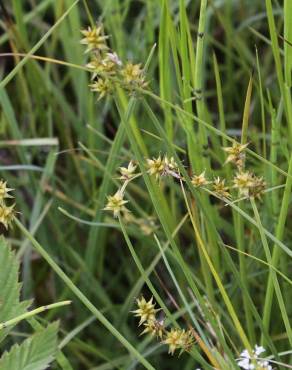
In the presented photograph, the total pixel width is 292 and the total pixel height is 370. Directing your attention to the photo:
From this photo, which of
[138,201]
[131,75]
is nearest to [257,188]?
[131,75]

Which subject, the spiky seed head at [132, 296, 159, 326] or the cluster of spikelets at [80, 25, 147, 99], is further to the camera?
the spiky seed head at [132, 296, 159, 326]

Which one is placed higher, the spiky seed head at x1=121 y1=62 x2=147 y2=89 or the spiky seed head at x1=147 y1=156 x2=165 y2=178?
the spiky seed head at x1=121 y1=62 x2=147 y2=89

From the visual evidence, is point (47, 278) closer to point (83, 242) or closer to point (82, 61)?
point (83, 242)

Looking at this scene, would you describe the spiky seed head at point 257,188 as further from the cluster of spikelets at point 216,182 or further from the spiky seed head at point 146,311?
the spiky seed head at point 146,311

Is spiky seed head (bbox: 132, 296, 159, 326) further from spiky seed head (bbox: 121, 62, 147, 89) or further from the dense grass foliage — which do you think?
spiky seed head (bbox: 121, 62, 147, 89)

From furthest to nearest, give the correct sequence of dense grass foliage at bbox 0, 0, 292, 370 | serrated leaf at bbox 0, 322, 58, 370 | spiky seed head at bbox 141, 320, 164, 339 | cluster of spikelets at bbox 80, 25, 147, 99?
dense grass foliage at bbox 0, 0, 292, 370, serrated leaf at bbox 0, 322, 58, 370, spiky seed head at bbox 141, 320, 164, 339, cluster of spikelets at bbox 80, 25, 147, 99

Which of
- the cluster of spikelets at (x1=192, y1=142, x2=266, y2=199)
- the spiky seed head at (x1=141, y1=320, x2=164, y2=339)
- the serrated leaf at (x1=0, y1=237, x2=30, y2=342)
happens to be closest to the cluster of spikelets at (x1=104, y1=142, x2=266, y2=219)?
the cluster of spikelets at (x1=192, y1=142, x2=266, y2=199)
